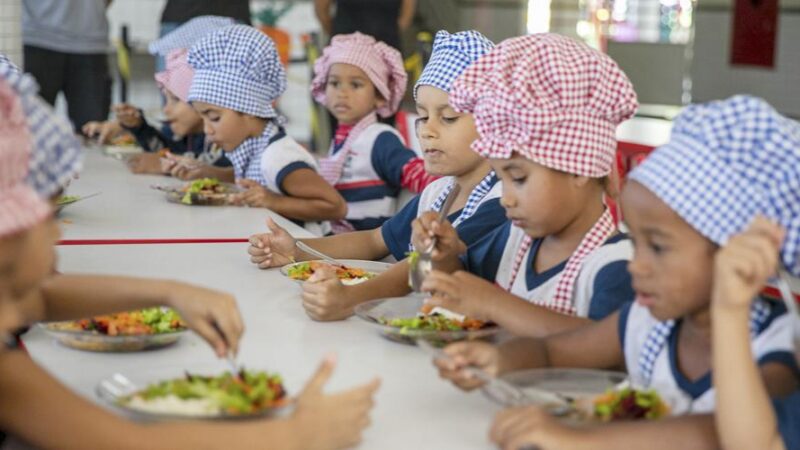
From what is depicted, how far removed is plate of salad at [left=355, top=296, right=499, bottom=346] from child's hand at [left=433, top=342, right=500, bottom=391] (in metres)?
0.19

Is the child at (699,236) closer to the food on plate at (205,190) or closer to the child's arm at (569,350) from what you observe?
the child's arm at (569,350)

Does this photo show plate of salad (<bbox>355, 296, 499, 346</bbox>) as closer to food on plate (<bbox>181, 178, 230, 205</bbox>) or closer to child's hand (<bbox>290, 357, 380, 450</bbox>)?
child's hand (<bbox>290, 357, 380, 450</bbox>)

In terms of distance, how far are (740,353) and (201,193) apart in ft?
8.12

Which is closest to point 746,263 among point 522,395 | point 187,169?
point 522,395

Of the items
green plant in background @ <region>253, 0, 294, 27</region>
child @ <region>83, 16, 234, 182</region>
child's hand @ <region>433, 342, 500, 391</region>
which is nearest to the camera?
child's hand @ <region>433, 342, 500, 391</region>

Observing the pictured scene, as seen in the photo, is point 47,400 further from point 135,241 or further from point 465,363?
point 135,241

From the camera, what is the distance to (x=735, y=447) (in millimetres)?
1357

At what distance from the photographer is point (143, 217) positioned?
337cm

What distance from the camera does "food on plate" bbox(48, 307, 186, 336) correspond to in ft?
6.17

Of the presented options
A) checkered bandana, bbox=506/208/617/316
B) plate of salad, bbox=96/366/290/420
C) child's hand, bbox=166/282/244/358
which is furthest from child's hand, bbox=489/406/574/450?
checkered bandana, bbox=506/208/617/316

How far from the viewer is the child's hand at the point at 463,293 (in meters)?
1.90

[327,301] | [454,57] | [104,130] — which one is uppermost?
[454,57]

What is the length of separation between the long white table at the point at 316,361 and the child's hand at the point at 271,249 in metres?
0.06

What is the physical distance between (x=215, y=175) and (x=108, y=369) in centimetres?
254
